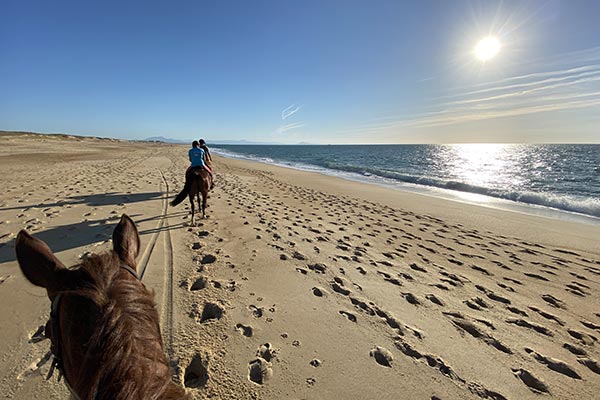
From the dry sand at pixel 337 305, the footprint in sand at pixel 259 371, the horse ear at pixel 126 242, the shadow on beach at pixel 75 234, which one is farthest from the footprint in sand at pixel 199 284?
the shadow on beach at pixel 75 234

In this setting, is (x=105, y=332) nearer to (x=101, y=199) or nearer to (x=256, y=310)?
(x=256, y=310)

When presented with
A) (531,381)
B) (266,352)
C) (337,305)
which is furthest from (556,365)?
(266,352)

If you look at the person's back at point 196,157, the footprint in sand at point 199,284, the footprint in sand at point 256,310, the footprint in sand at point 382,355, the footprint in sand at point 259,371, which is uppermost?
the person's back at point 196,157

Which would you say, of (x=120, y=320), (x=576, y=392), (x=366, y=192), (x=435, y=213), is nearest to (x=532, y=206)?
(x=435, y=213)

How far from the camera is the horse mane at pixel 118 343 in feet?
2.98

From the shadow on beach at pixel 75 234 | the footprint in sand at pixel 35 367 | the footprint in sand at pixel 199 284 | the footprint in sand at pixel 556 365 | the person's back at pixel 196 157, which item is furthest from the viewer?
the person's back at pixel 196 157

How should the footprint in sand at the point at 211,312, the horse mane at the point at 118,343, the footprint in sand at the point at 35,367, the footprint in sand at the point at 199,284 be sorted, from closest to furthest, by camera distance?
1. the horse mane at the point at 118,343
2. the footprint in sand at the point at 35,367
3. the footprint in sand at the point at 211,312
4. the footprint in sand at the point at 199,284

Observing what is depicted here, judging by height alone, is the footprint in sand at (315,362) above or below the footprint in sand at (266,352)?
below

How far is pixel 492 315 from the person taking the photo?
3629 millimetres

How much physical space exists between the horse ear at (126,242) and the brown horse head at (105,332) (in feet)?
0.86

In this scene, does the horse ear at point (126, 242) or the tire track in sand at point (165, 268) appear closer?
the horse ear at point (126, 242)

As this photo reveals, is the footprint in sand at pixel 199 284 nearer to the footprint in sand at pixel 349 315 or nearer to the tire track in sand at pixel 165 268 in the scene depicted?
the tire track in sand at pixel 165 268

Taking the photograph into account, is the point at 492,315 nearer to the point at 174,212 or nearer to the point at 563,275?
the point at 563,275

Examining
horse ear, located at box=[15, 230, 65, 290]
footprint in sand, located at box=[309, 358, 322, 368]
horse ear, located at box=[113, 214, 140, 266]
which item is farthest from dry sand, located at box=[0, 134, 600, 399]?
horse ear, located at box=[15, 230, 65, 290]
